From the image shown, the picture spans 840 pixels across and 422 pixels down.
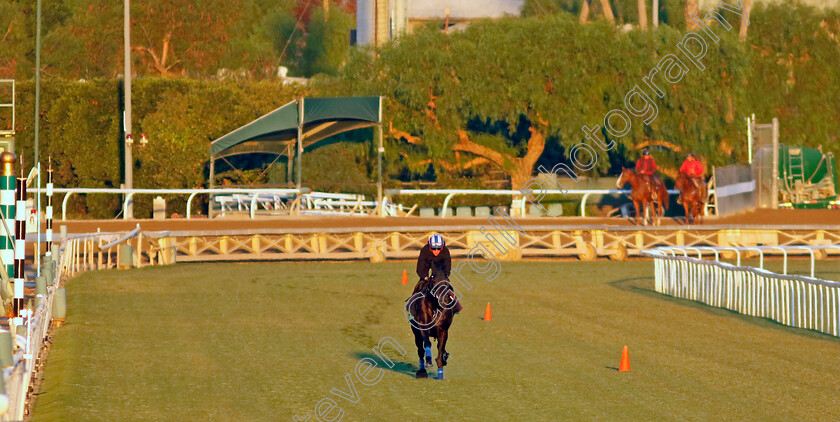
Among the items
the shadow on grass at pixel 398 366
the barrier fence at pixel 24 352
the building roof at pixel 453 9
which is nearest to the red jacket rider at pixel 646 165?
the barrier fence at pixel 24 352

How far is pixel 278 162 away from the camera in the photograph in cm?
4066

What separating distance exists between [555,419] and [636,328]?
22.2ft

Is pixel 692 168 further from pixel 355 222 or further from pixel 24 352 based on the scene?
pixel 24 352

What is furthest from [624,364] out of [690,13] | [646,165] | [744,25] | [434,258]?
[690,13]

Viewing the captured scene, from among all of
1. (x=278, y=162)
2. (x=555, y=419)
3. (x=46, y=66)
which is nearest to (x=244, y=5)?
(x=46, y=66)

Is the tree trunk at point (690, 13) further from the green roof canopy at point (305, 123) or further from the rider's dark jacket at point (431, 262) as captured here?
the rider's dark jacket at point (431, 262)

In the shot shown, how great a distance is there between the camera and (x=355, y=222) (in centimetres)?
3150

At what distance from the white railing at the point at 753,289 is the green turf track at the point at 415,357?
41 centimetres

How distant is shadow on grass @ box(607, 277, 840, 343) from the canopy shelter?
11157 mm

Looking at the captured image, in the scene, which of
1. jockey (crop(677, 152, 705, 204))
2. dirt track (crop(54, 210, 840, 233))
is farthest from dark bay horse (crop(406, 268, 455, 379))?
jockey (crop(677, 152, 705, 204))

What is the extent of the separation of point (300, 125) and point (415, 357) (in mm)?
21204

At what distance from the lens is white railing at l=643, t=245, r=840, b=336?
1708 cm

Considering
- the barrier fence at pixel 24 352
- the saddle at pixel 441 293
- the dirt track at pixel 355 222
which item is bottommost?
the barrier fence at pixel 24 352

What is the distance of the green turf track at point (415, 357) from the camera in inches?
440
